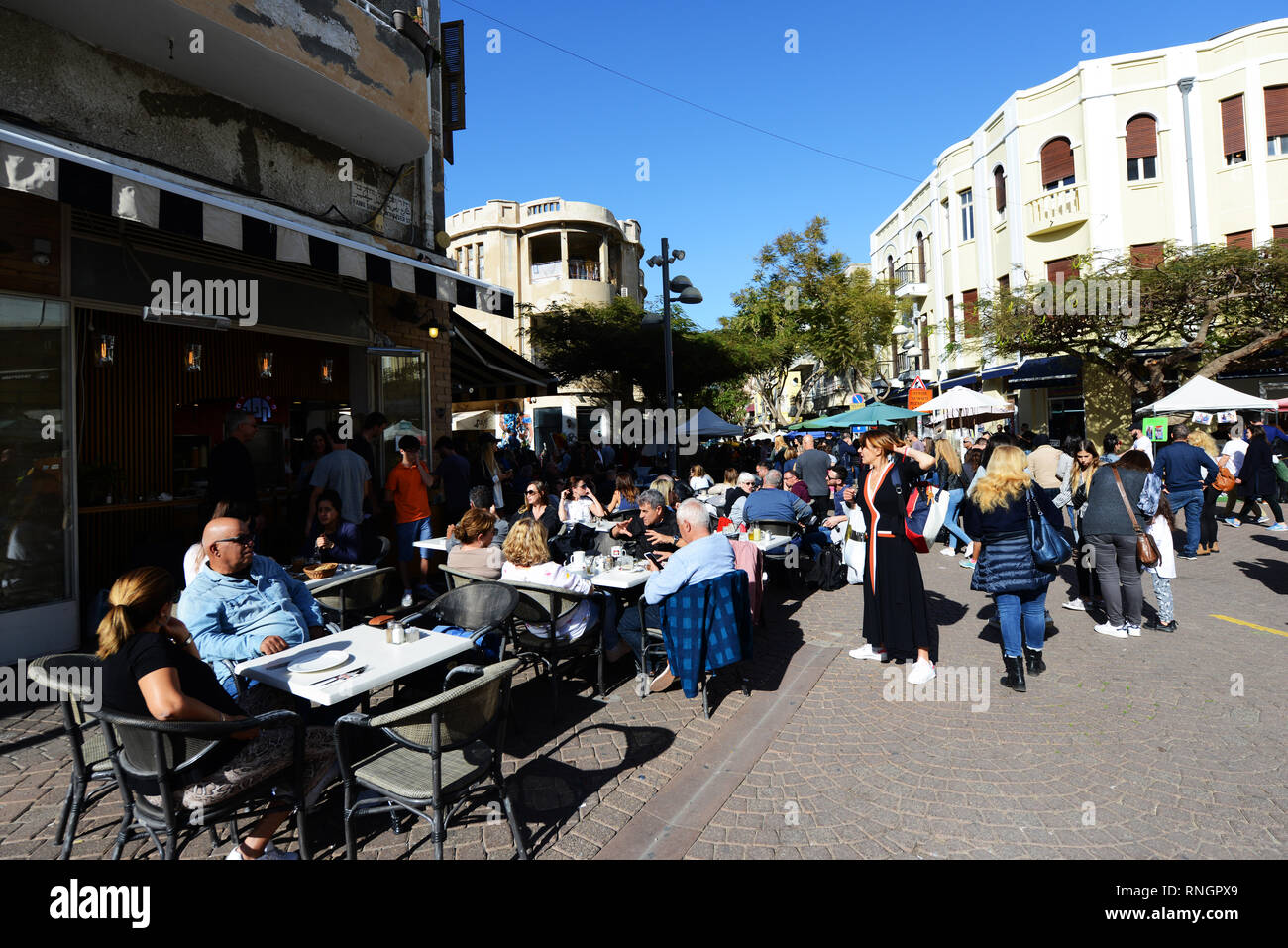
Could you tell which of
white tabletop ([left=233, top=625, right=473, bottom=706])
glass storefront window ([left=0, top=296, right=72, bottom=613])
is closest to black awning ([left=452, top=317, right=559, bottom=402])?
glass storefront window ([left=0, top=296, right=72, bottom=613])

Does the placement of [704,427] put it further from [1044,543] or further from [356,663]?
[356,663]

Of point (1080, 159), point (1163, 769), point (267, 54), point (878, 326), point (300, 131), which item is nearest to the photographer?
point (1163, 769)

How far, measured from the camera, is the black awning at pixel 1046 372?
2067 centimetres

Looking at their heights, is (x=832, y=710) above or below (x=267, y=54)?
below

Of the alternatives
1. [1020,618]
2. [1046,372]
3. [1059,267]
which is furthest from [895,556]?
[1059,267]

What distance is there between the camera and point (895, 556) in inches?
205

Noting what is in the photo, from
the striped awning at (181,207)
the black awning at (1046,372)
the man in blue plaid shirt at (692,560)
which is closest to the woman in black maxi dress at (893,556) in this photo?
the man in blue plaid shirt at (692,560)

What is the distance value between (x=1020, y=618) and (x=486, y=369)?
426 inches

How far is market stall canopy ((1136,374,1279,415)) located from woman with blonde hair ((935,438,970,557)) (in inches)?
211

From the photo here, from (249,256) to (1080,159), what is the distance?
23439 millimetres
